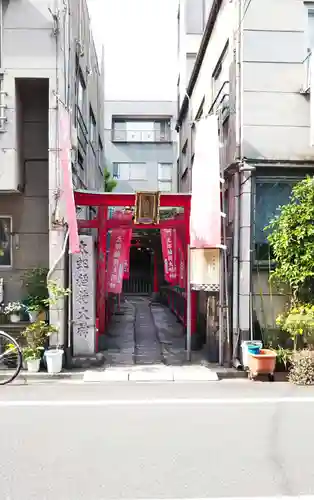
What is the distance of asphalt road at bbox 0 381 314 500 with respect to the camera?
498 centimetres

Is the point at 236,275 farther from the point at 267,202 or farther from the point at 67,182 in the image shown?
the point at 67,182

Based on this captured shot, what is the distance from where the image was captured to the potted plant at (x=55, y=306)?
407 inches

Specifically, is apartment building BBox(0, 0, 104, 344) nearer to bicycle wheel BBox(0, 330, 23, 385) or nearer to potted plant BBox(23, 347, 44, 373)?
potted plant BBox(23, 347, 44, 373)

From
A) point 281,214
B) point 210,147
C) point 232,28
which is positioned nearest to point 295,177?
point 281,214

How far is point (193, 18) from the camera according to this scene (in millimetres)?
24531

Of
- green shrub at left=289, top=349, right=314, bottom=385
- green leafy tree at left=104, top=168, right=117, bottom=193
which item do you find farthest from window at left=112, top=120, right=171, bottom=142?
green shrub at left=289, top=349, right=314, bottom=385

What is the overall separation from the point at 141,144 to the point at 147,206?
23934mm

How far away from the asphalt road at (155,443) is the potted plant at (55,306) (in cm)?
104

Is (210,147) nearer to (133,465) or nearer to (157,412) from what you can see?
(157,412)

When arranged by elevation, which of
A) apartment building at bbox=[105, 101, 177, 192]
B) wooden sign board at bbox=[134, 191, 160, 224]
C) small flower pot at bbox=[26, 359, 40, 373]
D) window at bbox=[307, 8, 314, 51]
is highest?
apartment building at bbox=[105, 101, 177, 192]

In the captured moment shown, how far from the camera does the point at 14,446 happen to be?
20.0 feet

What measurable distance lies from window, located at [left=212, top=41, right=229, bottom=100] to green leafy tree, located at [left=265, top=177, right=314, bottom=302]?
12.3 ft

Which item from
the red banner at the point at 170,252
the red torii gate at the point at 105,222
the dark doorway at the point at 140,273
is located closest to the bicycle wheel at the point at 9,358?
the red torii gate at the point at 105,222

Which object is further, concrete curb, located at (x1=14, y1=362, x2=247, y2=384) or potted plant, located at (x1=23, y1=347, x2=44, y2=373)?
potted plant, located at (x1=23, y1=347, x2=44, y2=373)
